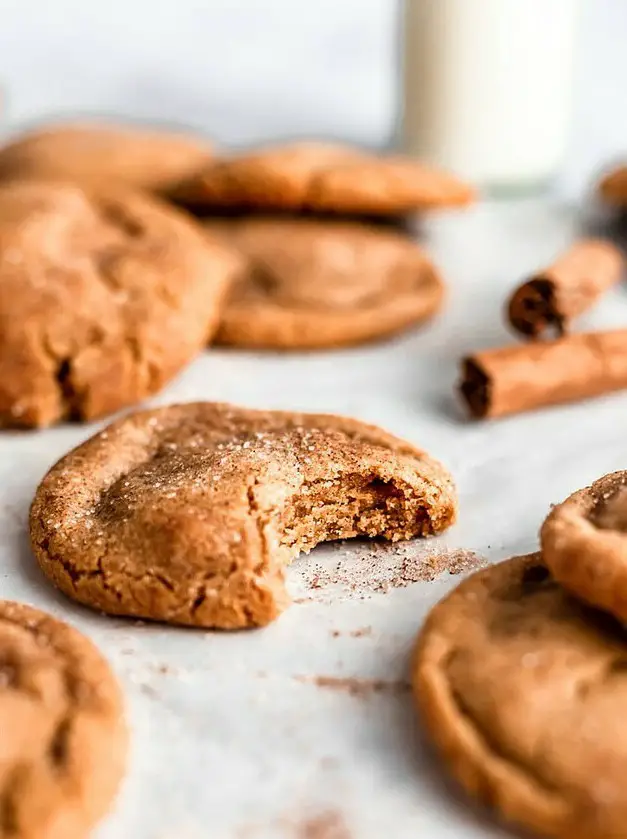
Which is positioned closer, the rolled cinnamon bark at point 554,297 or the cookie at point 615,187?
the rolled cinnamon bark at point 554,297

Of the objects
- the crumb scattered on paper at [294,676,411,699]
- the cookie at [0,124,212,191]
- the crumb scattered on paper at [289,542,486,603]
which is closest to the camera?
the crumb scattered on paper at [294,676,411,699]

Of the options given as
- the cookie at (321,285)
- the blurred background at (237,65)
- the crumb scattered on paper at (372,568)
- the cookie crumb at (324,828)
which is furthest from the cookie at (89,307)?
the blurred background at (237,65)

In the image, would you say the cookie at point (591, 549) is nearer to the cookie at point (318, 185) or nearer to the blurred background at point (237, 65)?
the cookie at point (318, 185)

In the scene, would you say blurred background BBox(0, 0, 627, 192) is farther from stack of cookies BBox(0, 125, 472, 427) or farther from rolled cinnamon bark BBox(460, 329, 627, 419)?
rolled cinnamon bark BBox(460, 329, 627, 419)

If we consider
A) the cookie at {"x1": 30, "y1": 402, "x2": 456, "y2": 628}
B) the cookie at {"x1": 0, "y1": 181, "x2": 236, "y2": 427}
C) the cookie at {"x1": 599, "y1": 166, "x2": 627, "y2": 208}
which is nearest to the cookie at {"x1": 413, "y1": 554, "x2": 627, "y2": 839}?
the cookie at {"x1": 30, "y1": 402, "x2": 456, "y2": 628}

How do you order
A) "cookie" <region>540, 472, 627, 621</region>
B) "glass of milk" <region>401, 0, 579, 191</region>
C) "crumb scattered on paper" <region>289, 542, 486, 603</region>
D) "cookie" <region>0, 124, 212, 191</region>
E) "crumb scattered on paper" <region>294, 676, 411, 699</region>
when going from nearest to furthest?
"cookie" <region>540, 472, 627, 621</region>
"crumb scattered on paper" <region>294, 676, 411, 699</region>
"crumb scattered on paper" <region>289, 542, 486, 603</region>
"cookie" <region>0, 124, 212, 191</region>
"glass of milk" <region>401, 0, 579, 191</region>

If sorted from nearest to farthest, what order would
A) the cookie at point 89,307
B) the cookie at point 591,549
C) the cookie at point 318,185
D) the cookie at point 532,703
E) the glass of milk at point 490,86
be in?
the cookie at point 532,703
the cookie at point 591,549
the cookie at point 89,307
the cookie at point 318,185
the glass of milk at point 490,86

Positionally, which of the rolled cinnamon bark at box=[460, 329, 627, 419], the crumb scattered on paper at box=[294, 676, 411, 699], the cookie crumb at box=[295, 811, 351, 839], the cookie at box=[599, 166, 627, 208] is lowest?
the cookie crumb at box=[295, 811, 351, 839]
